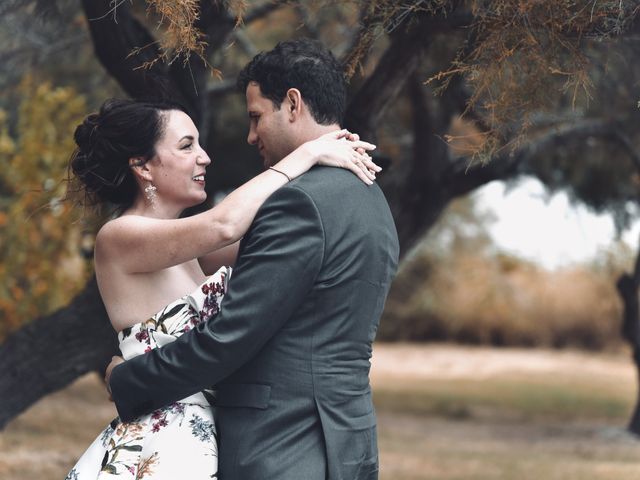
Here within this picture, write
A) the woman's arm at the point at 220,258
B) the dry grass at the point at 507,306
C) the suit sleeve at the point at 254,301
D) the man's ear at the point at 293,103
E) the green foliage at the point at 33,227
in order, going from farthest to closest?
the dry grass at the point at 507,306 < the green foliage at the point at 33,227 < the woman's arm at the point at 220,258 < the man's ear at the point at 293,103 < the suit sleeve at the point at 254,301

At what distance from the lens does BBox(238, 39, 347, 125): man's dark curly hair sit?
262cm

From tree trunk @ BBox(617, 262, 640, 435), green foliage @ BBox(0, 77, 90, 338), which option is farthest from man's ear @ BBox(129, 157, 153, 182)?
tree trunk @ BBox(617, 262, 640, 435)

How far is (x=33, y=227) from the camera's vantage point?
9773 millimetres

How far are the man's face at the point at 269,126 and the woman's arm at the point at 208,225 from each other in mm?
85

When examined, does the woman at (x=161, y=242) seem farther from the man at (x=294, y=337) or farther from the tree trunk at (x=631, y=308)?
the tree trunk at (x=631, y=308)

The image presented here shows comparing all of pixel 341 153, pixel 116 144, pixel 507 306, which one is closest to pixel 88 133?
pixel 116 144

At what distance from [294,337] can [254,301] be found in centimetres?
16

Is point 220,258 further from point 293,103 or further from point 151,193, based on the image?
point 293,103

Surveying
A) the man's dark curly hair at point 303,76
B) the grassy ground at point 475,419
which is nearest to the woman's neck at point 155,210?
the man's dark curly hair at point 303,76

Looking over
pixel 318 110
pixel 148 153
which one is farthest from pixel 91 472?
pixel 318 110

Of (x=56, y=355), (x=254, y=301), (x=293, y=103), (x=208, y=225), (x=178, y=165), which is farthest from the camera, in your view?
(x=56, y=355)

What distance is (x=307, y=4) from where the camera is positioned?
4.76m

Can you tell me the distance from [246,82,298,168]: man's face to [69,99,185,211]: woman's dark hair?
33 cm

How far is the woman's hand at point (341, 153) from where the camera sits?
2.59m
